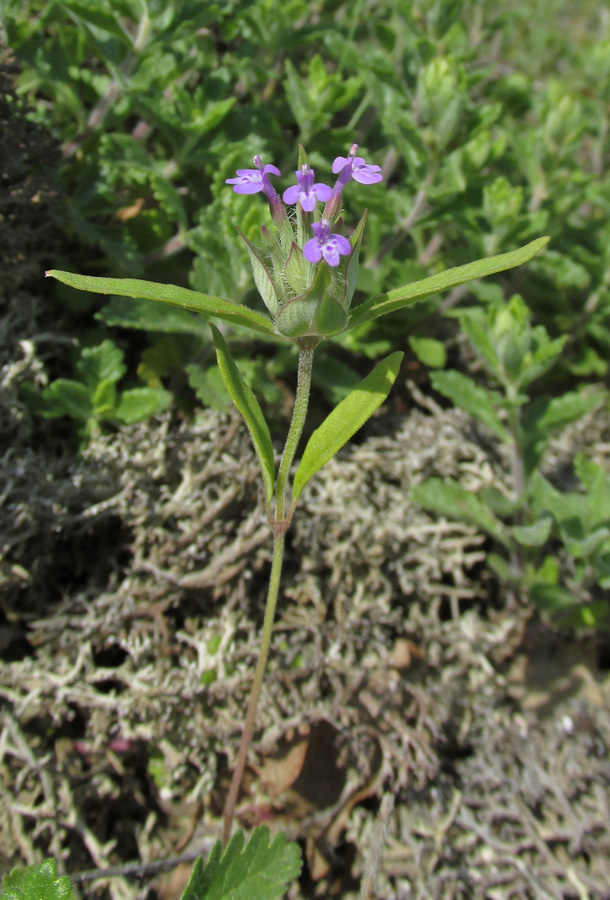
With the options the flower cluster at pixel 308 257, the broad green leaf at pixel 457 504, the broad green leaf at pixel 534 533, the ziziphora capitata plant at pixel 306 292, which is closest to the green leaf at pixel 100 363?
the ziziphora capitata plant at pixel 306 292

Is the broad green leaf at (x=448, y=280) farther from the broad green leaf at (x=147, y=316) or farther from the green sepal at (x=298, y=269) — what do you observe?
the broad green leaf at (x=147, y=316)

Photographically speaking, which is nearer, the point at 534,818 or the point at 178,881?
the point at 178,881

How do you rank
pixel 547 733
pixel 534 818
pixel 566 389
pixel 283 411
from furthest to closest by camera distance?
pixel 566 389 → pixel 283 411 → pixel 547 733 → pixel 534 818

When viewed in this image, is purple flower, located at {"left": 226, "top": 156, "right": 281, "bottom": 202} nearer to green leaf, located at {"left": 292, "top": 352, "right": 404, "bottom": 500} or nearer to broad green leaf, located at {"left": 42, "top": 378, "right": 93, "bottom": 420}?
green leaf, located at {"left": 292, "top": 352, "right": 404, "bottom": 500}

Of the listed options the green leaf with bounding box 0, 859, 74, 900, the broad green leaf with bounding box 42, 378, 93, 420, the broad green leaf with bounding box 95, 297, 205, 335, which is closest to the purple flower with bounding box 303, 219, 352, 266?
the broad green leaf with bounding box 95, 297, 205, 335

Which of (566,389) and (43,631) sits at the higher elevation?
(566,389)

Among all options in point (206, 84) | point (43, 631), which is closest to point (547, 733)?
point (43, 631)

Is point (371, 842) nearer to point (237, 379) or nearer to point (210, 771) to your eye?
point (210, 771)
